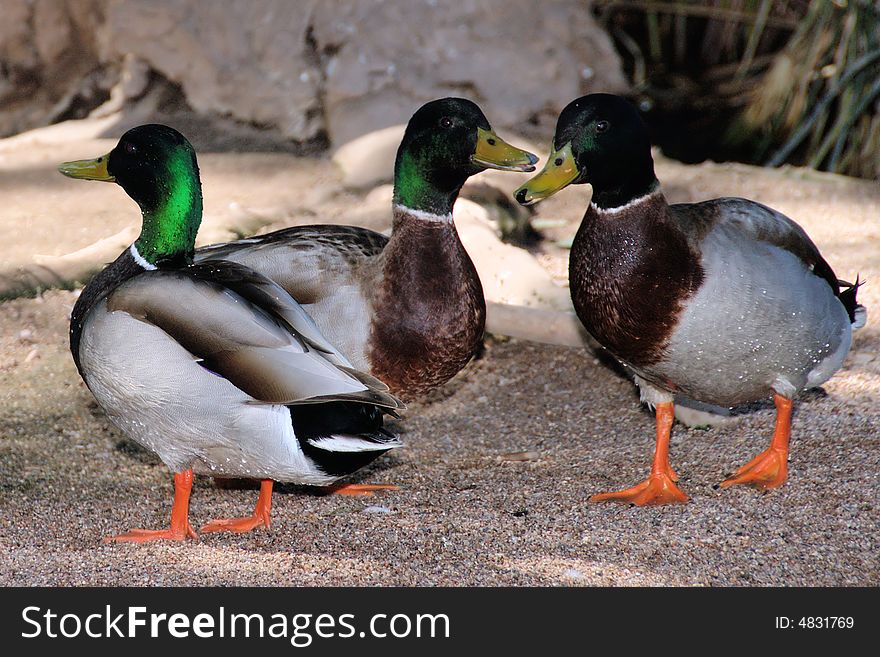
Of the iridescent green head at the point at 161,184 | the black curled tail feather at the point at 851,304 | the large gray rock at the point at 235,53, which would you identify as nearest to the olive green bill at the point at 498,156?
the iridescent green head at the point at 161,184

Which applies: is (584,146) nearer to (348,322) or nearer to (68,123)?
(348,322)

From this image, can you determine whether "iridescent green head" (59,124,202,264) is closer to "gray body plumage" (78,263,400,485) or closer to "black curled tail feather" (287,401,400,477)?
"gray body plumage" (78,263,400,485)

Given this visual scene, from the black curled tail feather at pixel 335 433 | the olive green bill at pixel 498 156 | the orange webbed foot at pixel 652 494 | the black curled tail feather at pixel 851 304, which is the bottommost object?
the orange webbed foot at pixel 652 494

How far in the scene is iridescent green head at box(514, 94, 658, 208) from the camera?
10.7 ft

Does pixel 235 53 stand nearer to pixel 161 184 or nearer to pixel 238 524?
pixel 161 184

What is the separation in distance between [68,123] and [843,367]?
198 inches

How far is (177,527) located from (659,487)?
1427mm

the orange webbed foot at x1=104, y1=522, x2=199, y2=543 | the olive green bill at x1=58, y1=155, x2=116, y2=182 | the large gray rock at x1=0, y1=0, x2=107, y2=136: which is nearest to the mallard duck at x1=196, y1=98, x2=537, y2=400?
the olive green bill at x1=58, y1=155, x2=116, y2=182

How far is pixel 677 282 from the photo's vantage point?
330cm

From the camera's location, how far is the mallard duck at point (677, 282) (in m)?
3.29

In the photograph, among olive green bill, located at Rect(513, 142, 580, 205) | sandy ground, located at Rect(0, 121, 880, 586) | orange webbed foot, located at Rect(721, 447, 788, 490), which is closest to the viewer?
sandy ground, located at Rect(0, 121, 880, 586)

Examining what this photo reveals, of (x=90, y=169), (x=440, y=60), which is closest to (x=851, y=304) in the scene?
(x=90, y=169)

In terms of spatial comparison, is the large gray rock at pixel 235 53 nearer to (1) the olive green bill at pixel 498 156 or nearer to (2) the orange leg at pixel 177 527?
(1) the olive green bill at pixel 498 156

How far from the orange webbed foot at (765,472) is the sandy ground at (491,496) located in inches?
2.0
